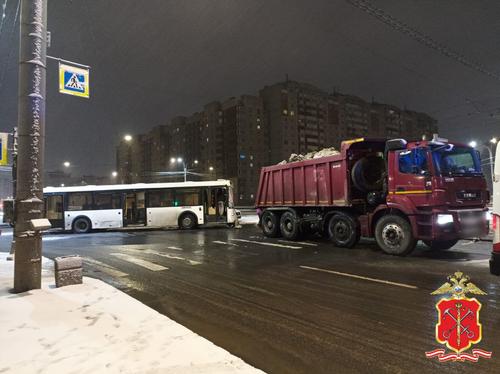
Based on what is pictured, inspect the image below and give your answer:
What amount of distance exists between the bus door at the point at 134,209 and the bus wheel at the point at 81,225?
2.26 m

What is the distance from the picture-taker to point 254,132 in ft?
319

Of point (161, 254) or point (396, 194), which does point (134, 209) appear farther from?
point (396, 194)

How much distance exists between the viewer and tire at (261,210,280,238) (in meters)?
15.7

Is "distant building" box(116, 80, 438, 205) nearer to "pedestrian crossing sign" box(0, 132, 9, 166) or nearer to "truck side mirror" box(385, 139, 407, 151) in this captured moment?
"pedestrian crossing sign" box(0, 132, 9, 166)

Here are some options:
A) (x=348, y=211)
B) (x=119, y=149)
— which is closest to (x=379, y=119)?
(x=119, y=149)

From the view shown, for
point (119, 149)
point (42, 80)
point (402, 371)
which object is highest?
point (119, 149)

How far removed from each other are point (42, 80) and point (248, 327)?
558 centimetres

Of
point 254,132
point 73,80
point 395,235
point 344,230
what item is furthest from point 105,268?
point 254,132

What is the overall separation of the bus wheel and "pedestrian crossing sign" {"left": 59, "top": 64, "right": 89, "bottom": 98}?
52.6 feet

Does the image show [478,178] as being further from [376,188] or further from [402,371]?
[402,371]

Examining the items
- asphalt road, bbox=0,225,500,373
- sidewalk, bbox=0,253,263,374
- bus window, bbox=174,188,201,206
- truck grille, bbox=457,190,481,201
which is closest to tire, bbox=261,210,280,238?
asphalt road, bbox=0,225,500,373

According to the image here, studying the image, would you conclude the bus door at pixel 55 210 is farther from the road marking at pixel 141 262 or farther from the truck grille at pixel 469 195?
the truck grille at pixel 469 195

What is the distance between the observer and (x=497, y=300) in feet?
18.6

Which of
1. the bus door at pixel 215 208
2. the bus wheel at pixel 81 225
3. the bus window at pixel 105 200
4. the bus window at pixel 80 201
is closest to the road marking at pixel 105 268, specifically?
the bus door at pixel 215 208
